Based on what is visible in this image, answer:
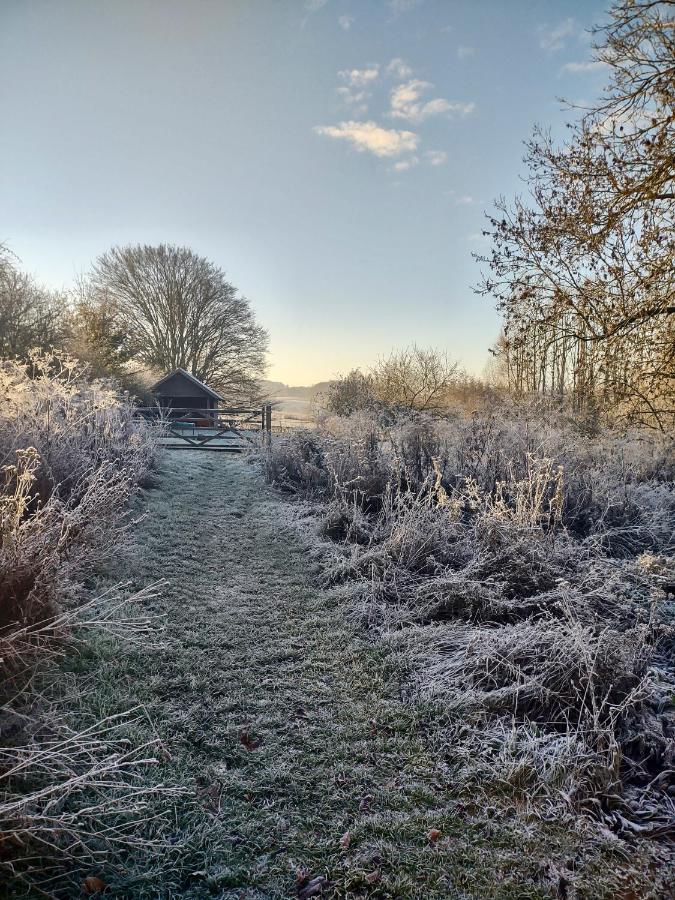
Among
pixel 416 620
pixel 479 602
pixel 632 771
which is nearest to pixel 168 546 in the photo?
pixel 416 620

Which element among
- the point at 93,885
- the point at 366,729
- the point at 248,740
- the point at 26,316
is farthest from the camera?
the point at 26,316

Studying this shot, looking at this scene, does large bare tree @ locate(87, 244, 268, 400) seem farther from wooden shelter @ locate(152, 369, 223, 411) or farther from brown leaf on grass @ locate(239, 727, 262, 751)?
brown leaf on grass @ locate(239, 727, 262, 751)

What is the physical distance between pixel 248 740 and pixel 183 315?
2612 cm

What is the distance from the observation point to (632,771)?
233cm

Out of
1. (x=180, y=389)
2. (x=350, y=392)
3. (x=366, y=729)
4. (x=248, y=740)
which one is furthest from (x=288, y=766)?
(x=180, y=389)

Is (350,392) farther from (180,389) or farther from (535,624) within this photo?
(535,624)

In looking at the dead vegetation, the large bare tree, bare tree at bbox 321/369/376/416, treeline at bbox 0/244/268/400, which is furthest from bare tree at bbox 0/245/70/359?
the dead vegetation

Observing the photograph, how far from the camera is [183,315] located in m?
25.6

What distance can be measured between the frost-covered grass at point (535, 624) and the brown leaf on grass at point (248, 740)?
41.5 inches

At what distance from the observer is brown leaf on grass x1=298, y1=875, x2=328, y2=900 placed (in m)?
1.81

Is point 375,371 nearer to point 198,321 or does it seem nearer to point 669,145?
point 198,321

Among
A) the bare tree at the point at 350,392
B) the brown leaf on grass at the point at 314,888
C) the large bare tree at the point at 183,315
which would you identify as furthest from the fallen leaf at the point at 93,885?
the large bare tree at the point at 183,315

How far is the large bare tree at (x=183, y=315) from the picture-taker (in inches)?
987

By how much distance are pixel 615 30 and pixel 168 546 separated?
882 cm
